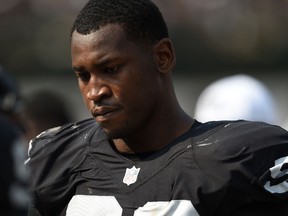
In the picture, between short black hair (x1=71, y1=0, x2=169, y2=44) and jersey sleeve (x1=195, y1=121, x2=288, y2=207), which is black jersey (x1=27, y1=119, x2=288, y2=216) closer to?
jersey sleeve (x1=195, y1=121, x2=288, y2=207)

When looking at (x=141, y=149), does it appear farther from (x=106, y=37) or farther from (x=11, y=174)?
(x=11, y=174)

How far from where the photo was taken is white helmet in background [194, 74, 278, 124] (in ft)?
19.1

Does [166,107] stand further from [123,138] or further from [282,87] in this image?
[282,87]

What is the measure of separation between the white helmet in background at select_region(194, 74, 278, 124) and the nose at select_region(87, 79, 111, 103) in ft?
8.13

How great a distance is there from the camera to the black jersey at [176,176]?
3.22 metres

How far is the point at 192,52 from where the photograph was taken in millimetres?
10867

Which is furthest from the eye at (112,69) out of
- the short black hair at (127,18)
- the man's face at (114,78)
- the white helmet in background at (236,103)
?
the white helmet in background at (236,103)

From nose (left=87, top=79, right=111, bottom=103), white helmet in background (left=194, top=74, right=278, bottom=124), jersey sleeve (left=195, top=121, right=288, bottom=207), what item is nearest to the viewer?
jersey sleeve (left=195, top=121, right=288, bottom=207)

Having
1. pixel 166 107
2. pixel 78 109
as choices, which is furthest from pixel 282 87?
pixel 166 107

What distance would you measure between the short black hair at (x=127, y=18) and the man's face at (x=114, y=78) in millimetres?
29

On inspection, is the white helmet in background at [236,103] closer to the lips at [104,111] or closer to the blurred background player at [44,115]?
the blurred background player at [44,115]

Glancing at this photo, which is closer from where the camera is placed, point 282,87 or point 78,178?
point 78,178

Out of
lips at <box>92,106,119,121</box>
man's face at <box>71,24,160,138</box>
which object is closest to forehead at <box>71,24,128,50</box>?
man's face at <box>71,24,160,138</box>

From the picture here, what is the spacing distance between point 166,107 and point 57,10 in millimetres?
7509
